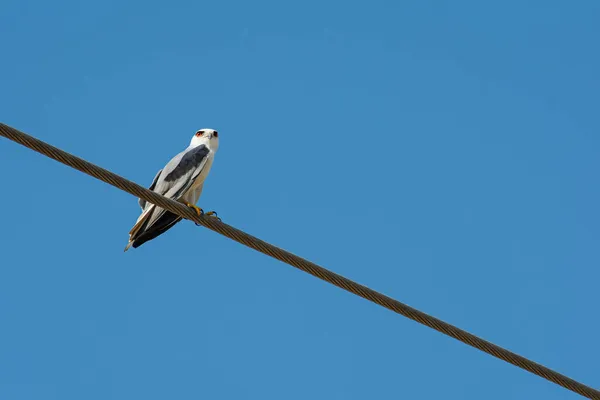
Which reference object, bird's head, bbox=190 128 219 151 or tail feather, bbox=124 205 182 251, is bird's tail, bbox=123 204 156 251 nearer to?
tail feather, bbox=124 205 182 251

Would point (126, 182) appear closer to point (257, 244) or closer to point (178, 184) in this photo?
point (257, 244)

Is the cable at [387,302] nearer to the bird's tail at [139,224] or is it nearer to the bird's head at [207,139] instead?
the bird's tail at [139,224]

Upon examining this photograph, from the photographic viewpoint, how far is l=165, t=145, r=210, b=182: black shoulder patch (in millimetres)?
9727

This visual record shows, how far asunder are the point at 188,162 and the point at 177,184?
1.19ft

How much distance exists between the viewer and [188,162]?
32.5 feet

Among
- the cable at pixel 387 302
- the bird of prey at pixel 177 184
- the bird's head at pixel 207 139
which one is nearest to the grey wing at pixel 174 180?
the bird of prey at pixel 177 184

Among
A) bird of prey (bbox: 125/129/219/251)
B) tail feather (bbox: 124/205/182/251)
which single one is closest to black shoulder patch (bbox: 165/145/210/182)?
bird of prey (bbox: 125/129/219/251)

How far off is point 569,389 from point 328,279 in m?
1.65

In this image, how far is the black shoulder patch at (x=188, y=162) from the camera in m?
9.73

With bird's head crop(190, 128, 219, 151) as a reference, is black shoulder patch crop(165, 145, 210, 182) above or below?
below

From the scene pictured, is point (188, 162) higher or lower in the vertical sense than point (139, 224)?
higher

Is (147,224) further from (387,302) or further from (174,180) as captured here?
(387,302)

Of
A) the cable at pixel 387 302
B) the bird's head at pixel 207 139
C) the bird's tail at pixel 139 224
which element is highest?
the bird's head at pixel 207 139

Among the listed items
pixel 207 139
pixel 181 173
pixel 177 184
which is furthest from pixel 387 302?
pixel 207 139
